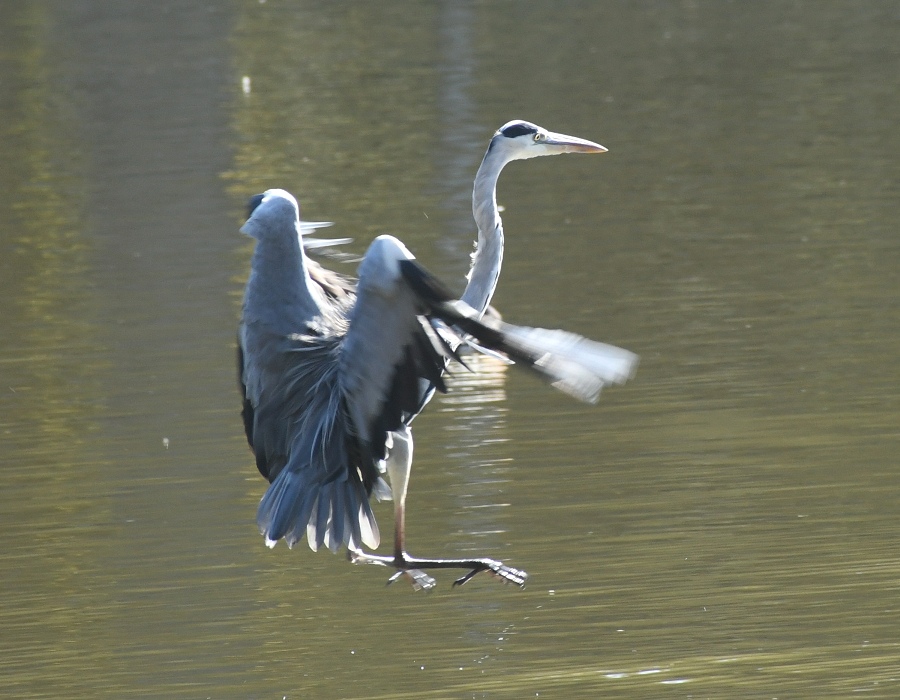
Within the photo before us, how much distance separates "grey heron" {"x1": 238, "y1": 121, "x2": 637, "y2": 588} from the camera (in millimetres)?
5824

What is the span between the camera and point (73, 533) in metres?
8.13

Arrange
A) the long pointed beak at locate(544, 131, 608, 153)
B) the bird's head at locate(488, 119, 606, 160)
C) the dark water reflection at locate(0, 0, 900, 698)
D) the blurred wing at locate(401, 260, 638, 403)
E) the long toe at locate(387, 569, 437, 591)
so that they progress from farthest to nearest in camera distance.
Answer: the long pointed beak at locate(544, 131, 608, 153) < the bird's head at locate(488, 119, 606, 160) < the long toe at locate(387, 569, 437, 591) < the dark water reflection at locate(0, 0, 900, 698) < the blurred wing at locate(401, 260, 638, 403)

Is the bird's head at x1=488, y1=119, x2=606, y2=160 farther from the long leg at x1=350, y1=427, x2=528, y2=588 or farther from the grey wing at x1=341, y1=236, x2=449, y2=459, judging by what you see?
the grey wing at x1=341, y1=236, x2=449, y2=459

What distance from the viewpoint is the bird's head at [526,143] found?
25.2 feet

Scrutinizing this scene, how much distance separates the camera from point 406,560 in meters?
6.73

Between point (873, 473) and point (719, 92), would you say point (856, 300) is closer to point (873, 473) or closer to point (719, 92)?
point (873, 473)

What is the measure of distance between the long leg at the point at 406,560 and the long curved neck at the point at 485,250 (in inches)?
31.8

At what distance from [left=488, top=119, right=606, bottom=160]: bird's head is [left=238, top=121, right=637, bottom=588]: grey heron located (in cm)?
105

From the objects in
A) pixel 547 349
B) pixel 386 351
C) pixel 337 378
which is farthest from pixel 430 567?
pixel 547 349

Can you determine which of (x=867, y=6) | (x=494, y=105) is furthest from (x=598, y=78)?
(x=867, y=6)

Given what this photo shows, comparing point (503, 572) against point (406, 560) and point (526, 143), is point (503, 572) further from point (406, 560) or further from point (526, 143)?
point (526, 143)

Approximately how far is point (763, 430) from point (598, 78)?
12334 millimetres

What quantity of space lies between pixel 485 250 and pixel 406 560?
142 centimetres

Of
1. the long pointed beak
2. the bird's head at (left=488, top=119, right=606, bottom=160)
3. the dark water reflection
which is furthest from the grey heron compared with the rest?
the long pointed beak
